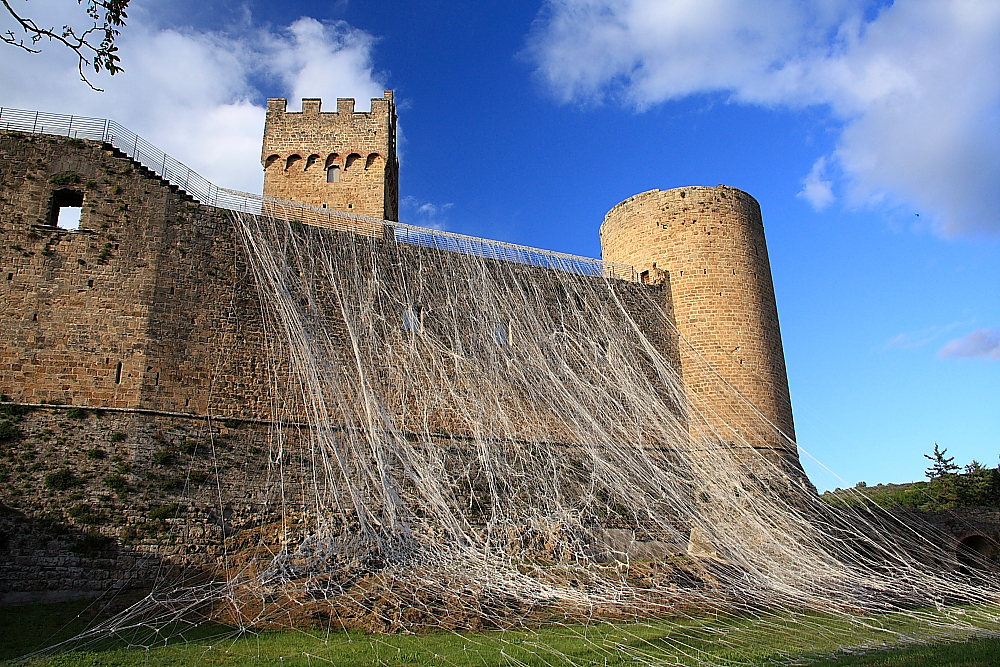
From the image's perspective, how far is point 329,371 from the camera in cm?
1294

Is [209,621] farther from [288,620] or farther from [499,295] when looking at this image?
[499,295]

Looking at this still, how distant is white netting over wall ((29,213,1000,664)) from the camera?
856cm

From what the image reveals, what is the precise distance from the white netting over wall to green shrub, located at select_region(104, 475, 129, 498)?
1.73 metres

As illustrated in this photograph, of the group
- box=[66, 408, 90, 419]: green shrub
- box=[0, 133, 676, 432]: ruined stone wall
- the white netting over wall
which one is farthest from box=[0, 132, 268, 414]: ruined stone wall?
the white netting over wall

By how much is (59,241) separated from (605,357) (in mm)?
10574

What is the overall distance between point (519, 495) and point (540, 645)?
5.10 metres

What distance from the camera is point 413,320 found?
14.2 metres

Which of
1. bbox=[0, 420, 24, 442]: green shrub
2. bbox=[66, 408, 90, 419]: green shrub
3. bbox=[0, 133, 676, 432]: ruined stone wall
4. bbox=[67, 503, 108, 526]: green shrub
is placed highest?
bbox=[0, 133, 676, 432]: ruined stone wall

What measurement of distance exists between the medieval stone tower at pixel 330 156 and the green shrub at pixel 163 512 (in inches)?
503

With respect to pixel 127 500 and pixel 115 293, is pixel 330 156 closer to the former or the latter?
pixel 115 293

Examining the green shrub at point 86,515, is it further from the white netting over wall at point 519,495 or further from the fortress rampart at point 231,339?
the white netting over wall at point 519,495

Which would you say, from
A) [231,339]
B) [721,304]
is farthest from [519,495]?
[721,304]

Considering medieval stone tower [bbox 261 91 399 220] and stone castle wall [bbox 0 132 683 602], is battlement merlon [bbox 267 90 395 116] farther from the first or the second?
stone castle wall [bbox 0 132 683 602]

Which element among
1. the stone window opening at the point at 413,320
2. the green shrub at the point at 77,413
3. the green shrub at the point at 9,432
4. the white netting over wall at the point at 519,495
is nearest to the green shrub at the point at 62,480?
the green shrub at the point at 9,432
